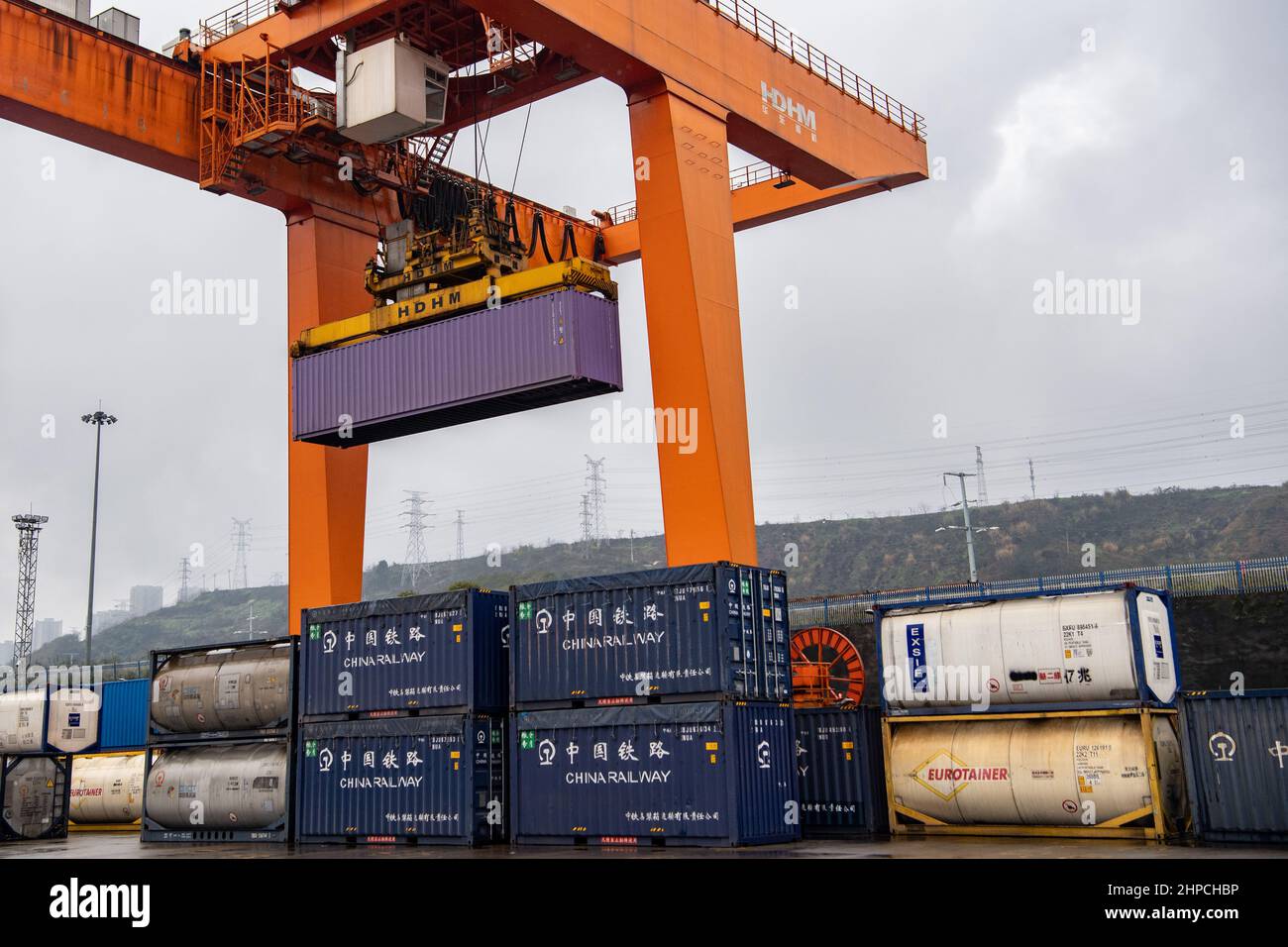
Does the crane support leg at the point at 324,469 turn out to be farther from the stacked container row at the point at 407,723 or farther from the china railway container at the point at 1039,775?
the china railway container at the point at 1039,775

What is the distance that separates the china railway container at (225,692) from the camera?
66.3ft

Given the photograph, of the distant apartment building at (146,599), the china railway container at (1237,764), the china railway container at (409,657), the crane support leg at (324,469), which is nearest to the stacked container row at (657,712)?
the china railway container at (409,657)

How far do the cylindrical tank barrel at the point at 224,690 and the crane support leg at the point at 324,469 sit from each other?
5.68 metres

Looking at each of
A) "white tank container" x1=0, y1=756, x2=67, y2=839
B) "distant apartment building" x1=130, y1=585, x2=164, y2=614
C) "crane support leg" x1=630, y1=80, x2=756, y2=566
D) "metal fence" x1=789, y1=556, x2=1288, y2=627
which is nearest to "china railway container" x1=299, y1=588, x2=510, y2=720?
"crane support leg" x1=630, y1=80, x2=756, y2=566

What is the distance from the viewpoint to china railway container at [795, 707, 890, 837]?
1781 centimetres

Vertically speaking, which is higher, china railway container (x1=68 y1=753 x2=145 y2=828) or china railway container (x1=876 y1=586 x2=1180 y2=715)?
china railway container (x1=876 y1=586 x2=1180 y2=715)

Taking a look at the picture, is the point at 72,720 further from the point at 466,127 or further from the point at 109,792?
the point at 466,127

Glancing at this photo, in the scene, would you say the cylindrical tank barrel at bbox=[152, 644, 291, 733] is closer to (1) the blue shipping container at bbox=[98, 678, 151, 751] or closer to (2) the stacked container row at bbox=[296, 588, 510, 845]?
(2) the stacked container row at bbox=[296, 588, 510, 845]

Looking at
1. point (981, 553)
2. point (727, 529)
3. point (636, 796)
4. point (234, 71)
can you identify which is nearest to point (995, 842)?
point (636, 796)

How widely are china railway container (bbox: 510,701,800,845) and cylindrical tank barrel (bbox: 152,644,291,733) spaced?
519 cm

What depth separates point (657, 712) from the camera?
1625 centimetres

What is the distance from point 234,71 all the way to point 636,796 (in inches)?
742

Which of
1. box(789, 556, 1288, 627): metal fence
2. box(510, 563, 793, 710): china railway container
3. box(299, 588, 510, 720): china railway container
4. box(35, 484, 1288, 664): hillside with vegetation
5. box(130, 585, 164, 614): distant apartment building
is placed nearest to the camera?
box(510, 563, 793, 710): china railway container
